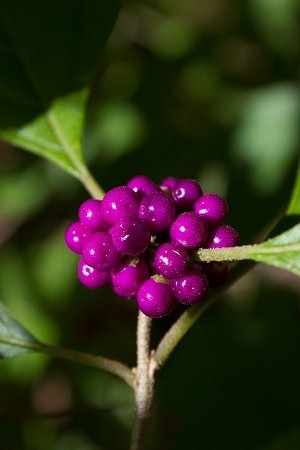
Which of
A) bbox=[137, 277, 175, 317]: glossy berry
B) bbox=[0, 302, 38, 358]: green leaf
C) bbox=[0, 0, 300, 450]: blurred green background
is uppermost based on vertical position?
bbox=[137, 277, 175, 317]: glossy berry

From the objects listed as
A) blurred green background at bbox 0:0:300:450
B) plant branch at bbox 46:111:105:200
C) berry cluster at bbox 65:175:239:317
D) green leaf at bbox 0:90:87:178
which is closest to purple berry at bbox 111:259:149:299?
berry cluster at bbox 65:175:239:317

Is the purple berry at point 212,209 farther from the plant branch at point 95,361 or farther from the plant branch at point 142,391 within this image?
the plant branch at point 95,361

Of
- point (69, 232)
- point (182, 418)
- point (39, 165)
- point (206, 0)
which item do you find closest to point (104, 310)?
point (39, 165)

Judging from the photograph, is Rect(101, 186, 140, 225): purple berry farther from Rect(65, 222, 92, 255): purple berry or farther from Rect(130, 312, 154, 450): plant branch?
Rect(130, 312, 154, 450): plant branch

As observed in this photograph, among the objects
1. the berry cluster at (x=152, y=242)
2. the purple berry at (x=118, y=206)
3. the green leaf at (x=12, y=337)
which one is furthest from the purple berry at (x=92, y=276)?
the green leaf at (x=12, y=337)

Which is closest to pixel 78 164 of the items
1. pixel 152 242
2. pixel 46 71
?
pixel 46 71

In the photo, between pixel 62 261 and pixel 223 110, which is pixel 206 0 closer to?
pixel 223 110
